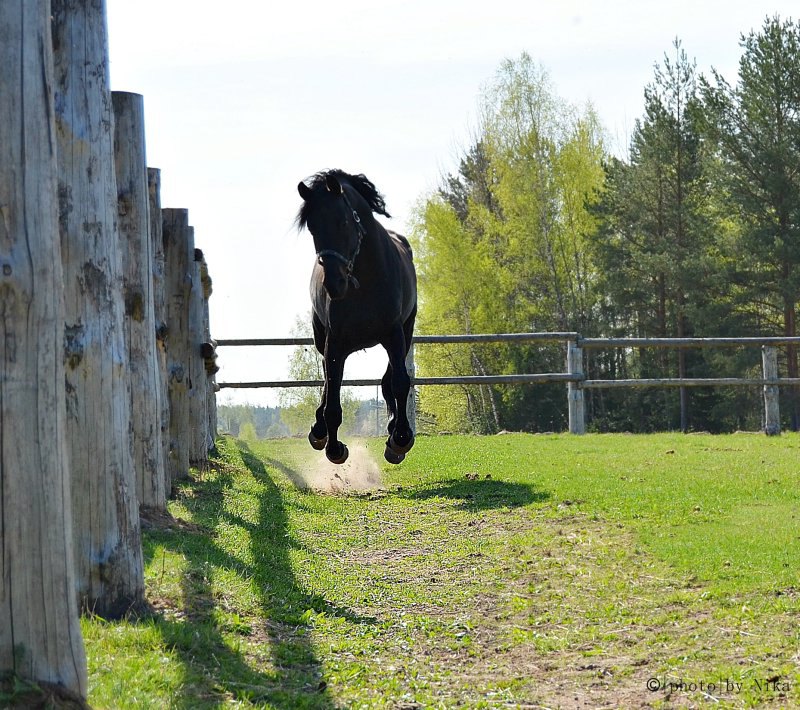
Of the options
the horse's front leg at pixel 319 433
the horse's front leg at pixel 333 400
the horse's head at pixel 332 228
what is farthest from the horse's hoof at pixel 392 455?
the horse's head at pixel 332 228

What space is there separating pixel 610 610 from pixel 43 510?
3.29 meters

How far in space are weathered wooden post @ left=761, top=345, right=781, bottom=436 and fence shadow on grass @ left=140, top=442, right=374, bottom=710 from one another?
11495 millimetres

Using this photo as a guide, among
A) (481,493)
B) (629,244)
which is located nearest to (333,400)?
(481,493)

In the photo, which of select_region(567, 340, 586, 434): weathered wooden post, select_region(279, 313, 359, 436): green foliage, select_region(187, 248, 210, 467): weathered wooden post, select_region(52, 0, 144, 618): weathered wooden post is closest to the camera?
select_region(52, 0, 144, 618): weathered wooden post

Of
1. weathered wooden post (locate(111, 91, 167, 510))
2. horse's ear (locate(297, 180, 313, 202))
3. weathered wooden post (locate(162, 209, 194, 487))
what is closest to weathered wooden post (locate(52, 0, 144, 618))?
weathered wooden post (locate(111, 91, 167, 510))

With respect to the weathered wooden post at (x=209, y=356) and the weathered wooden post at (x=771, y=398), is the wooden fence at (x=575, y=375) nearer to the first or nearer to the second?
the weathered wooden post at (x=771, y=398)

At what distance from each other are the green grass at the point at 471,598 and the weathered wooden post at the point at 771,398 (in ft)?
22.1

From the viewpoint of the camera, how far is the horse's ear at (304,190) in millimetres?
7301

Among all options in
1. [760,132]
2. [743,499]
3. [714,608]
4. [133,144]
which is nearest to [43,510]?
[714,608]

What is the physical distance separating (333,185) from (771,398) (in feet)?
40.0

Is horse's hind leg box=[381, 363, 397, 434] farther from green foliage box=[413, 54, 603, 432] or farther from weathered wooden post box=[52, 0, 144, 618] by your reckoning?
green foliage box=[413, 54, 603, 432]

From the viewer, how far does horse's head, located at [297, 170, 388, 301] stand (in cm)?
728

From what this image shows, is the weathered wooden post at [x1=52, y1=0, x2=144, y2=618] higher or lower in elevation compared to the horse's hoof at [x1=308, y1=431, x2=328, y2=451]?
higher

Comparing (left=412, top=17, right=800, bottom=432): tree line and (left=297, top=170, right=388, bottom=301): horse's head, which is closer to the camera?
(left=297, top=170, right=388, bottom=301): horse's head
